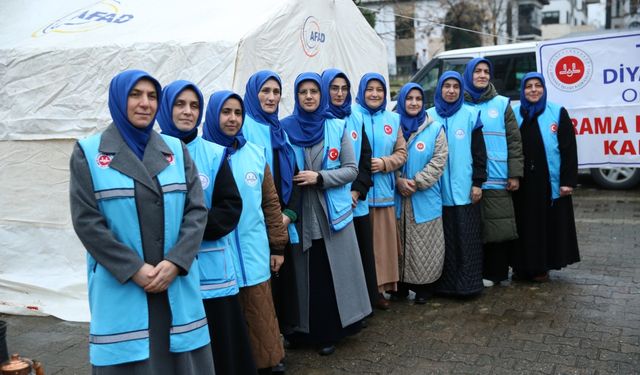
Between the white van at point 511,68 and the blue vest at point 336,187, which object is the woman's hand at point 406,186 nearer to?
the blue vest at point 336,187

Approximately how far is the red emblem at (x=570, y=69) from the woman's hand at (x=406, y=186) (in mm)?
3127

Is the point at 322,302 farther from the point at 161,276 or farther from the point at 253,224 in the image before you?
the point at 161,276

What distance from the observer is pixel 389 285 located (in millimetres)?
4824

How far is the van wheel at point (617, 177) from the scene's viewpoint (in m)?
9.27

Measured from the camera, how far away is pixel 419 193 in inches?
191

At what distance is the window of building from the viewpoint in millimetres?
54938

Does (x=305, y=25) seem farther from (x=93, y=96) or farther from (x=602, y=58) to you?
(x=602, y=58)

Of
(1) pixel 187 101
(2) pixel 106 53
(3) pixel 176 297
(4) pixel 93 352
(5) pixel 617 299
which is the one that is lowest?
(5) pixel 617 299

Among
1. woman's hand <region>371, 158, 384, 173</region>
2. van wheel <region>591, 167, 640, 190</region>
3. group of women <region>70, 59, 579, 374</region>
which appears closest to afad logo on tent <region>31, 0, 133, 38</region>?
group of women <region>70, 59, 579, 374</region>

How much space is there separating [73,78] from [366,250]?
2884 millimetres

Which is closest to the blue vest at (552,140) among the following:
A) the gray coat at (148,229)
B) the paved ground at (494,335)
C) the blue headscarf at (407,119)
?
the paved ground at (494,335)

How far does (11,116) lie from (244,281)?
331 centimetres

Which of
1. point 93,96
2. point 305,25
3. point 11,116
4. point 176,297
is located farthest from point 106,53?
point 176,297

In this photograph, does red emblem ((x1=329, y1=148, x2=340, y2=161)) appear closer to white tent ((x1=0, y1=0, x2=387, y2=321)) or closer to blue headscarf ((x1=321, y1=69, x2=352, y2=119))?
blue headscarf ((x1=321, y1=69, x2=352, y2=119))
